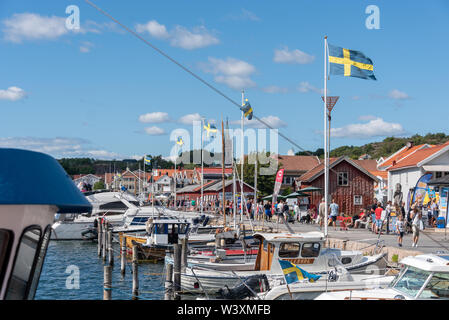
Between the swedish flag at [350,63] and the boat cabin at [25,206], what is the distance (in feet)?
60.0

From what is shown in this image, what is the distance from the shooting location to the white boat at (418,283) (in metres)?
11.0

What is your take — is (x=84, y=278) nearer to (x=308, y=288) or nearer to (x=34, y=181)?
(x=308, y=288)

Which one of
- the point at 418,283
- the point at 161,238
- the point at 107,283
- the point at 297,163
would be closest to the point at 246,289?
the point at 107,283

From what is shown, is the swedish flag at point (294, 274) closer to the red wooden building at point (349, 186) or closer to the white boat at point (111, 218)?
the white boat at point (111, 218)

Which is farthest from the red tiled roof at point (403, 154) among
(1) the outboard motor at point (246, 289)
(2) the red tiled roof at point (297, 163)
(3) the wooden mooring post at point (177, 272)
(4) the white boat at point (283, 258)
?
(1) the outboard motor at point (246, 289)

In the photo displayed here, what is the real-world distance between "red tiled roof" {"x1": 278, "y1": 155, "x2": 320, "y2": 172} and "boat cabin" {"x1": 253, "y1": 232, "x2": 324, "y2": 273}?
72.8m

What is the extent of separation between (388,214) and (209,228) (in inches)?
511

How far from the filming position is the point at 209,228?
124 ft


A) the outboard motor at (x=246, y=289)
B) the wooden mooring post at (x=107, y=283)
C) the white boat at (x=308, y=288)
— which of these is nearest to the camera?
the white boat at (x=308, y=288)

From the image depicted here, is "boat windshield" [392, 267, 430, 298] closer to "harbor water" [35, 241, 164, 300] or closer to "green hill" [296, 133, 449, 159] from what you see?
"harbor water" [35, 241, 164, 300]

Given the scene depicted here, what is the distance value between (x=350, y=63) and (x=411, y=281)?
541 inches

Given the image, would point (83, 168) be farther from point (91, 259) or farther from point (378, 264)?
point (378, 264)

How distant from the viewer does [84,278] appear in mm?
25250
